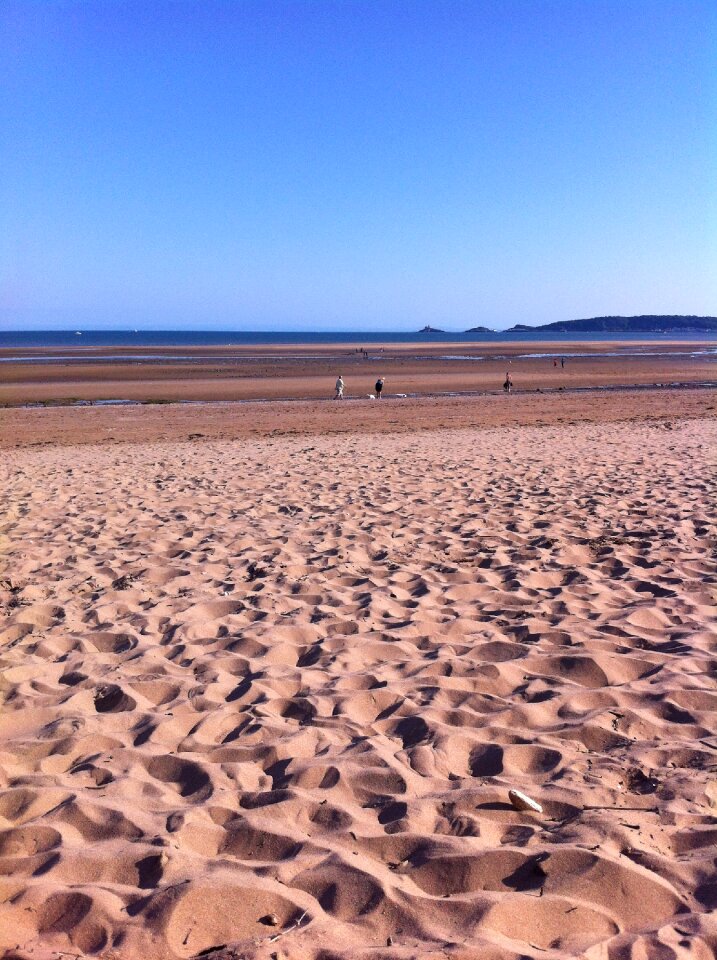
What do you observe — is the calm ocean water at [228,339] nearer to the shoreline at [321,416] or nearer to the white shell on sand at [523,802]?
the shoreline at [321,416]

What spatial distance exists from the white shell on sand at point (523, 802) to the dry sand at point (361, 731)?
35 mm

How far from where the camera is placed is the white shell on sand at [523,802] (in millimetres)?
3154

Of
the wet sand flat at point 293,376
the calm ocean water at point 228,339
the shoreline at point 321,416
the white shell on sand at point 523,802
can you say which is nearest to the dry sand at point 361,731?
the white shell on sand at point 523,802

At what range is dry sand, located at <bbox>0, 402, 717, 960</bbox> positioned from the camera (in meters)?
2.63

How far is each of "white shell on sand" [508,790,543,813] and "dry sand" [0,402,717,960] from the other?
0.03 metres

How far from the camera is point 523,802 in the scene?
316cm

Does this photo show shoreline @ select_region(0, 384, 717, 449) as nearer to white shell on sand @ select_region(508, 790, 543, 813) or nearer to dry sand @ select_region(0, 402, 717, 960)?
dry sand @ select_region(0, 402, 717, 960)

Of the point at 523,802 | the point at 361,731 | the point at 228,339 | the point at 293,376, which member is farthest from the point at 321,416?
the point at 228,339

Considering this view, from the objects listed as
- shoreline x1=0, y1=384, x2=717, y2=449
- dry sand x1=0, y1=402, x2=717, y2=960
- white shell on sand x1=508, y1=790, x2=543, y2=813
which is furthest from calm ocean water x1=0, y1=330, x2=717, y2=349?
white shell on sand x1=508, y1=790, x2=543, y2=813

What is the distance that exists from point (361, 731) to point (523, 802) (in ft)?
3.09

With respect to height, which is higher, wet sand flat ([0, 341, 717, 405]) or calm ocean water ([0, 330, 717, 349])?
calm ocean water ([0, 330, 717, 349])

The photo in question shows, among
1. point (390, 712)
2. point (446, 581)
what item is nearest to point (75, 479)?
point (446, 581)

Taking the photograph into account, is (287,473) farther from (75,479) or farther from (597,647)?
(597,647)

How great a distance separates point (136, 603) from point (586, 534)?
12.6 feet
